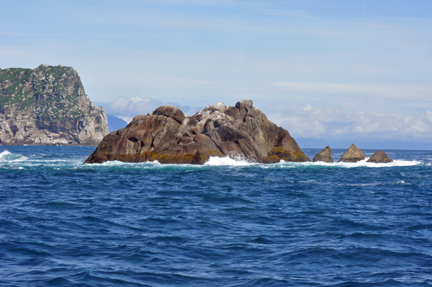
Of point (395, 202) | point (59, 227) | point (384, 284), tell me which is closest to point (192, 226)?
point (59, 227)

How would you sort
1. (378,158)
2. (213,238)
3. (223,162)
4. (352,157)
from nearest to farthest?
1. (213,238)
2. (223,162)
3. (378,158)
4. (352,157)

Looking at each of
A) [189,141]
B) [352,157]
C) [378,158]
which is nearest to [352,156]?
[352,157]

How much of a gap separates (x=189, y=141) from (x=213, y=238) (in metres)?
45.4

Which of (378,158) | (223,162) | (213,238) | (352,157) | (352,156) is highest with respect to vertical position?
(352,156)

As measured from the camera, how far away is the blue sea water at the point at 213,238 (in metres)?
12.0

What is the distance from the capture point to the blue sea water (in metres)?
12.0

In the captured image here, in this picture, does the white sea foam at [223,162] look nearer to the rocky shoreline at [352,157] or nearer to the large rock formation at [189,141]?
the large rock formation at [189,141]

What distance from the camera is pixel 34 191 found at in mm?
29797

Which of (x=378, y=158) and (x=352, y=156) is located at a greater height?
(x=352, y=156)

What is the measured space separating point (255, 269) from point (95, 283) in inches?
178

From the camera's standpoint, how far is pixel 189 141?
61.2m

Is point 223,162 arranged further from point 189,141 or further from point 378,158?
point 378,158

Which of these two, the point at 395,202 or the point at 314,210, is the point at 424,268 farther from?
the point at 395,202

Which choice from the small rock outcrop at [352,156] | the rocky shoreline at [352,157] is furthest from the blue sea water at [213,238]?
the small rock outcrop at [352,156]
